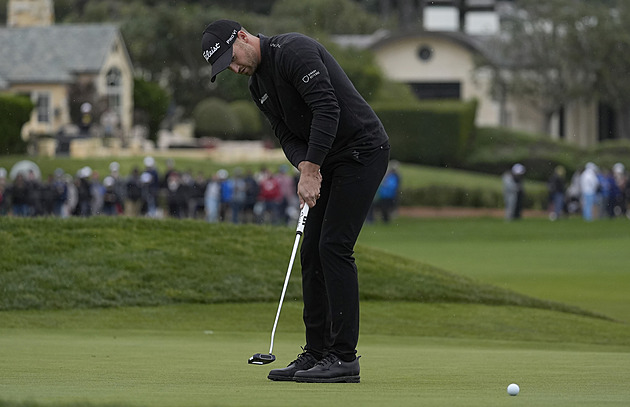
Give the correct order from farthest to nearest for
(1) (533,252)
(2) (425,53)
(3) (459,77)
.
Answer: (3) (459,77) → (2) (425,53) → (1) (533,252)

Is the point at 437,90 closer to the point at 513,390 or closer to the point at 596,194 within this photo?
the point at 596,194

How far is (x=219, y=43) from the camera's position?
20.9 ft

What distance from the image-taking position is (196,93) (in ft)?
226

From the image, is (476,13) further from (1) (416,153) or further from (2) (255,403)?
(2) (255,403)

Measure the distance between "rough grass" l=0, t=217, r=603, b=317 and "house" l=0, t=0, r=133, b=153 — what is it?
43.6 meters

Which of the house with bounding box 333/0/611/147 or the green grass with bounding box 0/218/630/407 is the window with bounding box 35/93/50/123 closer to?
the house with bounding box 333/0/611/147

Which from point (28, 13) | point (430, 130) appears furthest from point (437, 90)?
point (28, 13)

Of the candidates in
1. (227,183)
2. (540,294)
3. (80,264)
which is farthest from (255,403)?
(227,183)

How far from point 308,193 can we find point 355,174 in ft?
1.01

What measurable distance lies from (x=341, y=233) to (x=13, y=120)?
155ft

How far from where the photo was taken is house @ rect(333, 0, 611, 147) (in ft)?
240

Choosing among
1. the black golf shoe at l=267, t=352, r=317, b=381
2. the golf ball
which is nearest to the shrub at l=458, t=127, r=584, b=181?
the black golf shoe at l=267, t=352, r=317, b=381

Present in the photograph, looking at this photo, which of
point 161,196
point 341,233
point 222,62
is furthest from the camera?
point 161,196

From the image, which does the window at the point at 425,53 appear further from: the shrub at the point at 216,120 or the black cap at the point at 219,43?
the black cap at the point at 219,43
